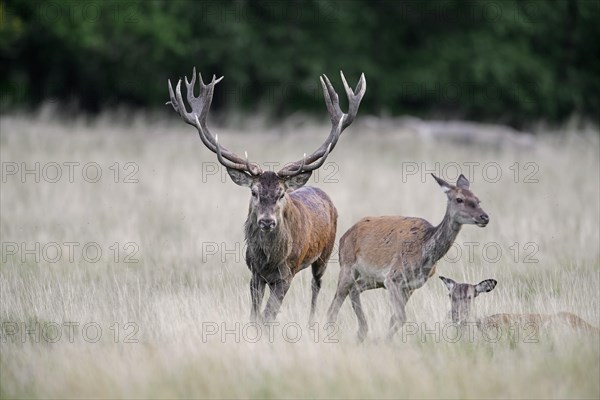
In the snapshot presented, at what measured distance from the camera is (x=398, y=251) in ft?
26.0

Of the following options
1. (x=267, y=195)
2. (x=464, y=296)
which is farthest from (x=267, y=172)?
(x=464, y=296)

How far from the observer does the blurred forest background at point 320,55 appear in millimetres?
24672

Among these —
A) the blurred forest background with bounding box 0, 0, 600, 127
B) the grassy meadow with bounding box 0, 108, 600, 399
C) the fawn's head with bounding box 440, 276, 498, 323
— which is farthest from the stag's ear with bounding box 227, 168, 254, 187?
the blurred forest background with bounding box 0, 0, 600, 127

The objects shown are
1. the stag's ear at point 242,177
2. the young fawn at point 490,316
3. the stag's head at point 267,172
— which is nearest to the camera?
the young fawn at point 490,316

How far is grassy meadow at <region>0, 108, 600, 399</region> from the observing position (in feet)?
20.6

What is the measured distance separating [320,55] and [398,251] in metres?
18.2

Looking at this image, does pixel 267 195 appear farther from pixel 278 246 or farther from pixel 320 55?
pixel 320 55

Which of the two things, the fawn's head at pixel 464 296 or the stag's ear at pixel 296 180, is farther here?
the stag's ear at pixel 296 180

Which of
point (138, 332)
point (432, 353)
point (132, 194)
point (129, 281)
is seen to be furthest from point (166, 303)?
point (132, 194)

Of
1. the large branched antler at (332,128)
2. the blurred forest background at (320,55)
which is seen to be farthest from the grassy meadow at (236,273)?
the blurred forest background at (320,55)

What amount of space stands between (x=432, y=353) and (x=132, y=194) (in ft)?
27.0

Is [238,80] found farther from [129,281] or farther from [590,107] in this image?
[129,281]

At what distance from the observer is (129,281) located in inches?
365

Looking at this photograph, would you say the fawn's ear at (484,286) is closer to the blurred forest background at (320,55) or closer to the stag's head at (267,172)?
the stag's head at (267,172)
